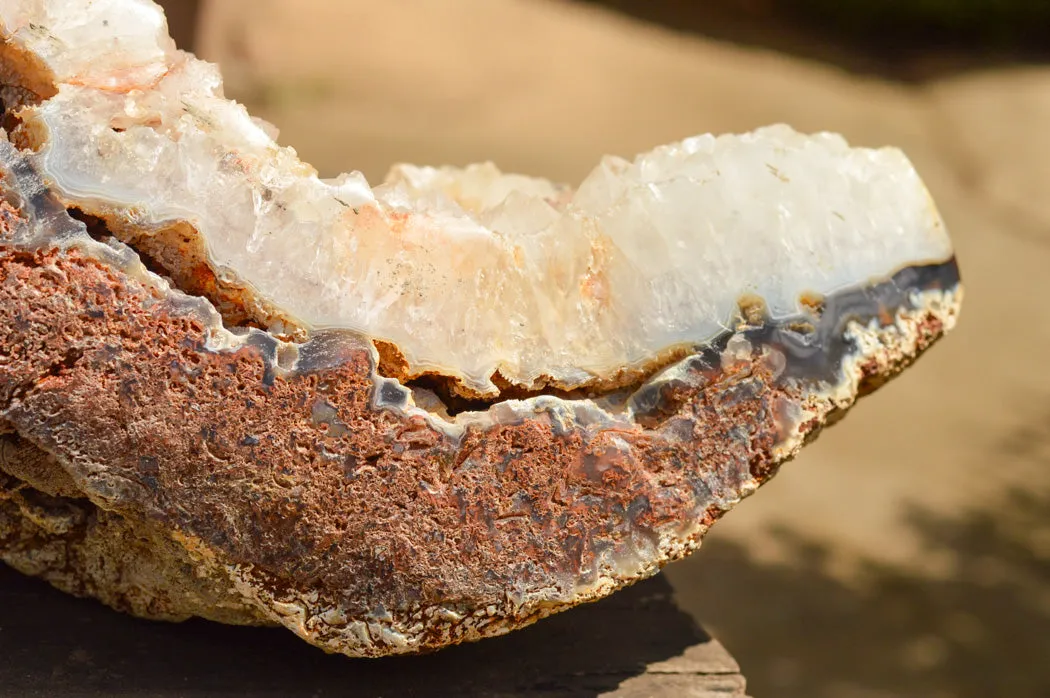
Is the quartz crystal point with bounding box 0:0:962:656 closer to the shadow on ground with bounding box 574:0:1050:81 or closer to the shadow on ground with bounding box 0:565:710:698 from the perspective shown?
the shadow on ground with bounding box 0:565:710:698

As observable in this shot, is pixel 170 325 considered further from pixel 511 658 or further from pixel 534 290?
pixel 511 658

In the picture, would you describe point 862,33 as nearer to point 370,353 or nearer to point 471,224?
point 471,224

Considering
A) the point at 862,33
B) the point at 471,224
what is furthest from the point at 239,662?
the point at 862,33

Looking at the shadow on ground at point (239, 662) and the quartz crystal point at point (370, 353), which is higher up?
the quartz crystal point at point (370, 353)

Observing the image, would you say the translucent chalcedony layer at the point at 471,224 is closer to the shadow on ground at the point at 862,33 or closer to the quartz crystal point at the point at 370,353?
the quartz crystal point at the point at 370,353

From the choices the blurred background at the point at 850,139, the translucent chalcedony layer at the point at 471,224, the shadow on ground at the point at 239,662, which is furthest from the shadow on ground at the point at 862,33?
the shadow on ground at the point at 239,662

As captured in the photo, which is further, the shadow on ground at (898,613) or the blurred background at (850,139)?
the blurred background at (850,139)

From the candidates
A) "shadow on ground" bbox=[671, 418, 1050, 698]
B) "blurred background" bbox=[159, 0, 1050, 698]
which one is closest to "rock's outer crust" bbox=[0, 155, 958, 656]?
"shadow on ground" bbox=[671, 418, 1050, 698]
